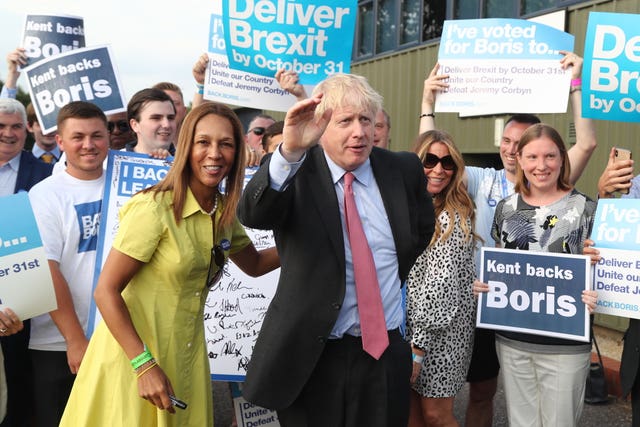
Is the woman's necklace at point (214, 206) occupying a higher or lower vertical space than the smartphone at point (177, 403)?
higher

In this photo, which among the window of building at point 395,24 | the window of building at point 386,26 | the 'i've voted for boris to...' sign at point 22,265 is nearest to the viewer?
the 'i've voted for boris to...' sign at point 22,265

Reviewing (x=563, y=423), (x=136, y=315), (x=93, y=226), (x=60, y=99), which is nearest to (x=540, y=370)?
(x=563, y=423)

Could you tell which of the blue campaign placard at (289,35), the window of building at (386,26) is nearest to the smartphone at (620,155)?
the blue campaign placard at (289,35)

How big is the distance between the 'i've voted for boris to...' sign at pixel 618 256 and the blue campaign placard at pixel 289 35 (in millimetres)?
2039

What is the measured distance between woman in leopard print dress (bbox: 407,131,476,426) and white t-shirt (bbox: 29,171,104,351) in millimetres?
1717

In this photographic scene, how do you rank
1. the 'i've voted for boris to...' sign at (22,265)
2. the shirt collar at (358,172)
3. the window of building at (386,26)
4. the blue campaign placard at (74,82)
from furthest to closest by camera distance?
the window of building at (386,26) < the blue campaign placard at (74,82) < the 'i've voted for boris to...' sign at (22,265) < the shirt collar at (358,172)

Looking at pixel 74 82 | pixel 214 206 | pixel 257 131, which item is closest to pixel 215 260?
pixel 214 206

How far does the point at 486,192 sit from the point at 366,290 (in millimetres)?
1943

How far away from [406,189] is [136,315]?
Answer: 1227 mm

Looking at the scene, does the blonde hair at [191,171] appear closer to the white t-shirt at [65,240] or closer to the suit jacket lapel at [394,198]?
the suit jacket lapel at [394,198]

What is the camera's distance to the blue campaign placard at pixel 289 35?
4348mm

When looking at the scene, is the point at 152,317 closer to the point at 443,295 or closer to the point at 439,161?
the point at 443,295

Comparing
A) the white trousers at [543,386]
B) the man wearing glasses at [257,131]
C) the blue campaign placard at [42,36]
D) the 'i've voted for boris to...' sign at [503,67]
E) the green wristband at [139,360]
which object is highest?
the blue campaign placard at [42,36]

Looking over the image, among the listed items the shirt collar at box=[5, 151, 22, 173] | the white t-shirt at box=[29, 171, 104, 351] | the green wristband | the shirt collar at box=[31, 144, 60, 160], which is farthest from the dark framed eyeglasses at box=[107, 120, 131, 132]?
the green wristband
